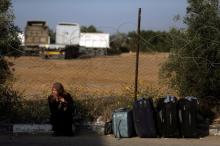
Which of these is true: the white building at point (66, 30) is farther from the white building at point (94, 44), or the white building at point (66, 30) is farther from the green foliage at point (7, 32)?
the green foliage at point (7, 32)

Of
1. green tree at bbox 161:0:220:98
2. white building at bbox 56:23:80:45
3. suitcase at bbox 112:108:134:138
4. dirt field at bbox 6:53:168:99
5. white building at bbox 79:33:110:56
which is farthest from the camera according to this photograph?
white building at bbox 79:33:110:56

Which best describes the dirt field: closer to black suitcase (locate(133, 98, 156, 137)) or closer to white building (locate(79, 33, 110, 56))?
black suitcase (locate(133, 98, 156, 137))

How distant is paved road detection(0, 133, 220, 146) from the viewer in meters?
10.7

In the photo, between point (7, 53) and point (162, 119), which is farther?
point (7, 53)

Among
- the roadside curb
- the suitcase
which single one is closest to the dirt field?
the roadside curb

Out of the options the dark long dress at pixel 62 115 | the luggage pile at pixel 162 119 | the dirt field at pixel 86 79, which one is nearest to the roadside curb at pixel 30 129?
the dark long dress at pixel 62 115

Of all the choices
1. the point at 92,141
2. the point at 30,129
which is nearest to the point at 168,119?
the point at 92,141

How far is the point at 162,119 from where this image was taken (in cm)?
1117

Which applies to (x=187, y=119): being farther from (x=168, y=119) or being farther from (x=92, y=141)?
(x=92, y=141)

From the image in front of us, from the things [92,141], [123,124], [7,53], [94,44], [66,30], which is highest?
[66,30]

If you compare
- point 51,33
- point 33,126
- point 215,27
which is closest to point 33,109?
point 33,126

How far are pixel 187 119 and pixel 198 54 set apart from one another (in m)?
1.88

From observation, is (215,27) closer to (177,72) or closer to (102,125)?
(177,72)

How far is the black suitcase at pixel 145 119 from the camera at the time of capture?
1116 centimetres
